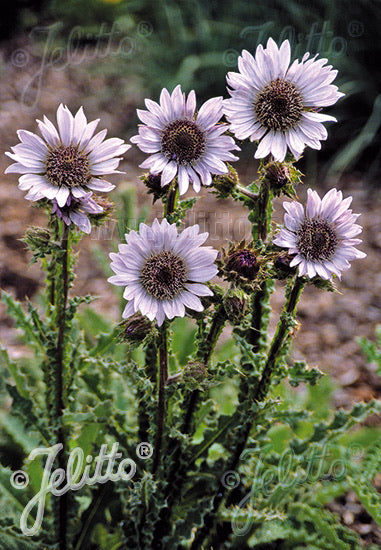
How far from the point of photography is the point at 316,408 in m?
1.77

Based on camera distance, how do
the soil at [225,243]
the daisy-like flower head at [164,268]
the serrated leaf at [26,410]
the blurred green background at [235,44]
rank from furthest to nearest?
1. the blurred green background at [235,44]
2. the soil at [225,243]
3. the serrated leaf at [26,410]
4. the daisy-like flower head at [164,268]

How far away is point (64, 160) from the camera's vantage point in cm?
95

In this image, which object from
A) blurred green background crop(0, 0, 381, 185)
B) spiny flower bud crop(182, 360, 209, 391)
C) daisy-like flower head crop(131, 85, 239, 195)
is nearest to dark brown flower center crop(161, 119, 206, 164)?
daisy-like flower head crop(131, 85, 239, 195)

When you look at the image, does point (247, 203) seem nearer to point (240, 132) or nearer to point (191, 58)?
point (240, 132)

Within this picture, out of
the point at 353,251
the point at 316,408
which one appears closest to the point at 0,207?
the point at 316,408

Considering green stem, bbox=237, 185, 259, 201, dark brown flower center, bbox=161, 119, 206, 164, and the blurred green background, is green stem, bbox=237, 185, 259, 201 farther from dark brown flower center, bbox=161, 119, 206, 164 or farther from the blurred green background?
the blurred green background

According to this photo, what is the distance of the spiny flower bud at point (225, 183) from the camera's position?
3.23ft

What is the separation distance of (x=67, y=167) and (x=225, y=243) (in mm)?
1901

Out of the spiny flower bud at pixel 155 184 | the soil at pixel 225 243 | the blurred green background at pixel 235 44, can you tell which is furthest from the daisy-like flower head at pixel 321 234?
the blurred green background at pixel 235 44

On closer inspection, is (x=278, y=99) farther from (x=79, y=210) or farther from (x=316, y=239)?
(x=79, y=210)

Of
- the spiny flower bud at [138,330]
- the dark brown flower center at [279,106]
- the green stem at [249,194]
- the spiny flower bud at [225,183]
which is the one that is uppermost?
the dark brown flower center at [279,106]

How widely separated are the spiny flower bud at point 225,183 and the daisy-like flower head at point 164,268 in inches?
4.4

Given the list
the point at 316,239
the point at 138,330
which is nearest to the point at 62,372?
the point at 138,330

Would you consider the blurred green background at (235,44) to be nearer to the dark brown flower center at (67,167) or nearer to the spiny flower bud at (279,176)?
the spiny flower bud at (279,176)
